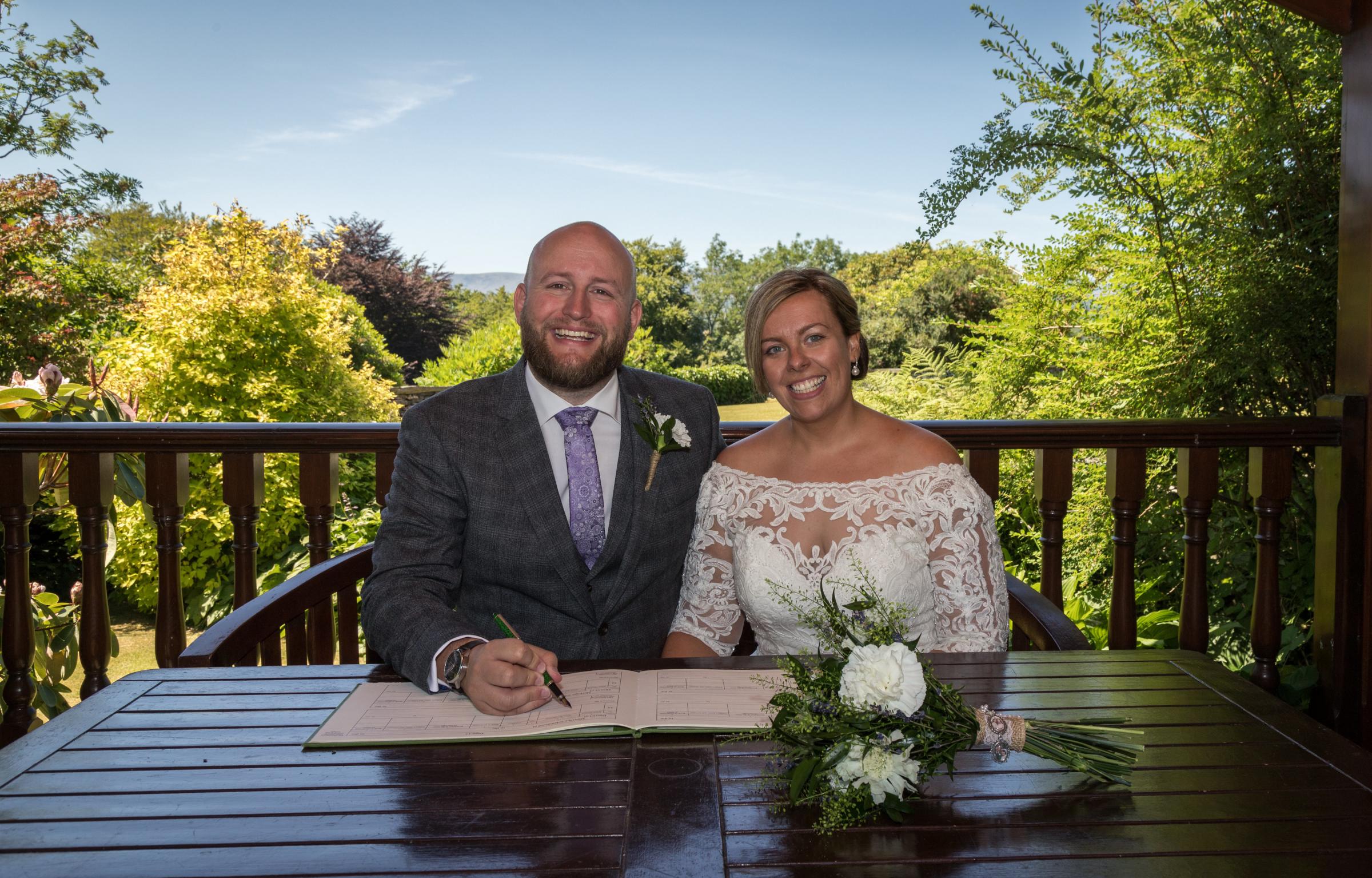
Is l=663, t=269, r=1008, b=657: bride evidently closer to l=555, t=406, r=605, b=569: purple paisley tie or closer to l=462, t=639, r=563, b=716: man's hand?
l=555, t=406, r=605, b=569: purple paisley tie

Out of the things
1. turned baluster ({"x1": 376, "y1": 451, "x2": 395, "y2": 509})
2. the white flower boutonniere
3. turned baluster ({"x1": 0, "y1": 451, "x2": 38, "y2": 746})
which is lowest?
turned baluster ({"x1": 0, "y1": 451, "x2": 38, "y2": 746})

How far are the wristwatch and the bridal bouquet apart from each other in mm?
501

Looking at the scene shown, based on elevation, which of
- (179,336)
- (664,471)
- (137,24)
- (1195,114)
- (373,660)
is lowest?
(373,660)

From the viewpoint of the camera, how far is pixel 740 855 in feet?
2.95

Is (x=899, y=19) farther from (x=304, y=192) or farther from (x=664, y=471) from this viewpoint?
(x=304, y=192)

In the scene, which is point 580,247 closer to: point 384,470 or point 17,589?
point 384,470

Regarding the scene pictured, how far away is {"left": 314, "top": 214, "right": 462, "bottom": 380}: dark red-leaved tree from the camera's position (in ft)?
64.6

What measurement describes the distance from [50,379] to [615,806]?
8.26 feet

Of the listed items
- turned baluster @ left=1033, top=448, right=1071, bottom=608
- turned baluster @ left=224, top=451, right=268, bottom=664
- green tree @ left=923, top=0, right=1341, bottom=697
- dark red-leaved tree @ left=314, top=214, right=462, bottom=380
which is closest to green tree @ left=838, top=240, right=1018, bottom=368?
green tree @ left=923, top=0, right=1341, bottom=697

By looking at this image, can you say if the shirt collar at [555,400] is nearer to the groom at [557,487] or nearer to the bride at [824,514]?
the groom at [557,487]

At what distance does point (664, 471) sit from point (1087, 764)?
1124 millimetres

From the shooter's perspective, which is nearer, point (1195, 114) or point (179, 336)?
point (1195, 114)

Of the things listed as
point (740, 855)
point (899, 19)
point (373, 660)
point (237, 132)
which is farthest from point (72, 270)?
point (237, 132)

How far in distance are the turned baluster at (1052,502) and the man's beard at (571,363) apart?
1082 millimetres
